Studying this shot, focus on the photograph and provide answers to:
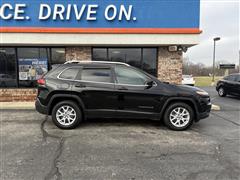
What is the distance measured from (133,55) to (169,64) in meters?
1.72

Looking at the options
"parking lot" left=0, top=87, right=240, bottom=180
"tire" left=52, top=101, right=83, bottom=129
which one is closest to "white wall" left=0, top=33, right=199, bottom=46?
"parking lot" left=0, top=87, right=240, bottom=180

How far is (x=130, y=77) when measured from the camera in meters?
6.69

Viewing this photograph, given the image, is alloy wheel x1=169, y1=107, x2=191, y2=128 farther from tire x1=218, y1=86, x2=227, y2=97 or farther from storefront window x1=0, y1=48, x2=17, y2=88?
tire x1=218, y1=86, x2=227, y2=97

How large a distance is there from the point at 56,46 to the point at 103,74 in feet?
17.1

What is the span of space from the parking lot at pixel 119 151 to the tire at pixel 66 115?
0.66 feet

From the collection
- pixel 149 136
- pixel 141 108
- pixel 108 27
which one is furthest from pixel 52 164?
pixel 108 27

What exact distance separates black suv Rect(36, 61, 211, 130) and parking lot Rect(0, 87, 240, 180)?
392mm

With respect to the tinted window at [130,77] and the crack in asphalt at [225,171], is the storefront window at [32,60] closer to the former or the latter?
the tinted window at [130,77]

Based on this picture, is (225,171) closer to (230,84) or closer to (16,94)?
(16,94)

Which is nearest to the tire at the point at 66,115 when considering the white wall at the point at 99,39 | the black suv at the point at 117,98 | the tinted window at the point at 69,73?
the black suv at the point at 117,98

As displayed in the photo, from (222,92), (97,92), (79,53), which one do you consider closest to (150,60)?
(79,53)

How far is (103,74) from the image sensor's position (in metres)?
6.80

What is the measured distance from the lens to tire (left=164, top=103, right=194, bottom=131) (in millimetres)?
6555

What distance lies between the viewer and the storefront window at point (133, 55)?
441 inches
